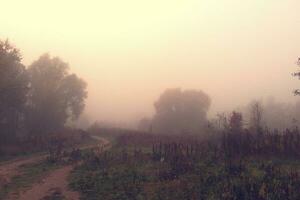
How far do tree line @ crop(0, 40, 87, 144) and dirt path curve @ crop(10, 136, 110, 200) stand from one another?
22.8m

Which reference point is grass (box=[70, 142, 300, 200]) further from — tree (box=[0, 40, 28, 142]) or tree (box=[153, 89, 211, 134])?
tree (box=[153, 89, 211, 134])

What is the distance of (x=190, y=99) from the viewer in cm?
9162

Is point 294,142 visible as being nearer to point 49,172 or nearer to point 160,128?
point 49,172

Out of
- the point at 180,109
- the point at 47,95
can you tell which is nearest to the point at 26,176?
the point at 47,95

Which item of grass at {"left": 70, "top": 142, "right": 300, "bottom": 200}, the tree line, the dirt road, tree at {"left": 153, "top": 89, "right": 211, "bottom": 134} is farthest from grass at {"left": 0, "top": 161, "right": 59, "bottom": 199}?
tree at {"left": 153, "top": 89, "right": 211, "bottom": 134}

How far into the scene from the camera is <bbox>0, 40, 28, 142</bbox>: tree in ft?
129

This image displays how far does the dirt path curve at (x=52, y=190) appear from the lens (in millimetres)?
18812

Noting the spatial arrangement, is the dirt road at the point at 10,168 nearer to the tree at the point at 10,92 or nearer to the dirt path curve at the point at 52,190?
the dirt path curve at the point at 52,190

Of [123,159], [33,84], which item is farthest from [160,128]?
[123,159]

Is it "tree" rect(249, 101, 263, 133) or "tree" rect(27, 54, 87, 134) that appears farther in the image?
"tree" rect(27, 54, 87, 134)

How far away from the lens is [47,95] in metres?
57.5

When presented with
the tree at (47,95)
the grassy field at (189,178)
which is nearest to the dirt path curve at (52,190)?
the grassy field at (189,178)

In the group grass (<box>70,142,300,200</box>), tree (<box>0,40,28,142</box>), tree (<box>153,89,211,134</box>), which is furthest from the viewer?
tree (<box>153,89,211,134</box>)

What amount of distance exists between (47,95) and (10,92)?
13119mm
